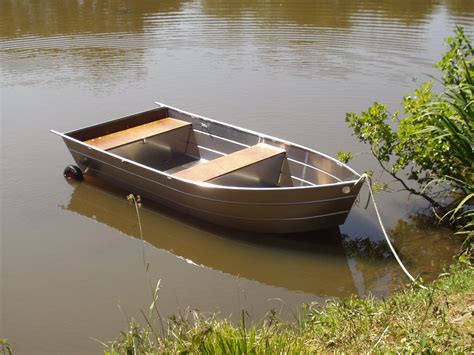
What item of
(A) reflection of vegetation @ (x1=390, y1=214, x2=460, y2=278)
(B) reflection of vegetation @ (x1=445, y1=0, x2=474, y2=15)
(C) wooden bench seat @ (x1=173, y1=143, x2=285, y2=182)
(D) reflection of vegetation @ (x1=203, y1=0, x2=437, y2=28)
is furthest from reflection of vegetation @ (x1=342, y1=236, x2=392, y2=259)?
(B) reflection of vegetation @ (x1=445, y1=0, x2=474, y2=15)

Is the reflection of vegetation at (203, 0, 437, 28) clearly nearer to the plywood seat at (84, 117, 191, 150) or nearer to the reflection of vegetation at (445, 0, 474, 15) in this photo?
the reflection of vegetation at (445, 0, 474, 15)

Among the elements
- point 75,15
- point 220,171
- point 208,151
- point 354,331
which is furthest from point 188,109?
point 75,15

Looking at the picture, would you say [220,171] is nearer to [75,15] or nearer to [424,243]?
[424,243]

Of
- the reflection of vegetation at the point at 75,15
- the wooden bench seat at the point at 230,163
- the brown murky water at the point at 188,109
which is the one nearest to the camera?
the brown murky water at the point at 188,109

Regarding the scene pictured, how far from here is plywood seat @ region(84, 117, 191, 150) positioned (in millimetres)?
9703

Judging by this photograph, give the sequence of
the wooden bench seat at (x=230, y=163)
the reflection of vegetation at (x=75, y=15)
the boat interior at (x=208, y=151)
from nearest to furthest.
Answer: the wooden bench seat at (x=230, y=163), the boat interior at (x=208, y=151), the reflection of vegetation at (x=75, y=15)

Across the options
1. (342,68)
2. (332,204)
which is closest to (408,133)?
(332,204)

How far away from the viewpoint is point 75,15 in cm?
2128

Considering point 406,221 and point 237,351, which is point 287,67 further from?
point 237,351

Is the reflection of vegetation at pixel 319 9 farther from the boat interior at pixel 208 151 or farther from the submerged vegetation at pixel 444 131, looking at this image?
the submerged vegetation at pixel 444 131

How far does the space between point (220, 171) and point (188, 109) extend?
456cm

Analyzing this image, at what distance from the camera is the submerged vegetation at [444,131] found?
270 inches

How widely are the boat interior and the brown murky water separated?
0.74m

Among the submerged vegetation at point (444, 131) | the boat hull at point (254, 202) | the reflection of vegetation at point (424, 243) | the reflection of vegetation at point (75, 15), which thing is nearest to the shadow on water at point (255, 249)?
the boat hull at point (254, 202)
